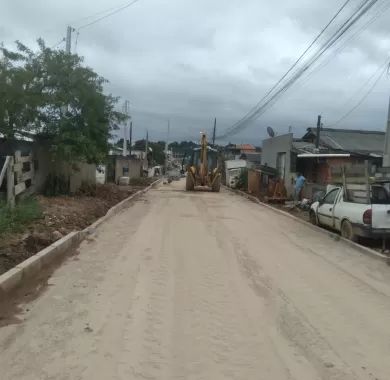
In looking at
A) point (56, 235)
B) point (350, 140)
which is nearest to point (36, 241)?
point (56, 235)

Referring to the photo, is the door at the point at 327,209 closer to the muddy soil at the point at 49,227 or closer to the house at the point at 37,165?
the muddy soil at the point at 49,227

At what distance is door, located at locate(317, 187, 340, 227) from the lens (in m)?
14.9

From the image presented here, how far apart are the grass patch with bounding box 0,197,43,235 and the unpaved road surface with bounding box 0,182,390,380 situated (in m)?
1.46

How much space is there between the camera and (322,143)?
117 feet

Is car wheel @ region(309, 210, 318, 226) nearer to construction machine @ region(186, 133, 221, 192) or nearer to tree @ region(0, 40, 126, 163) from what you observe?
tree @ region(0, 40, 126, 163)

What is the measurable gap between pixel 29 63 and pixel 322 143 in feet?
71.8

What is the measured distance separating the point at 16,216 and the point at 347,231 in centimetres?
787

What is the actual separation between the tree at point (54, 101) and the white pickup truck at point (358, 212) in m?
9.07

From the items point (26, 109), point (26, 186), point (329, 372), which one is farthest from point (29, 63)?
point (329, 372)

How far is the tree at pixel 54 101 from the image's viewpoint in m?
18.0

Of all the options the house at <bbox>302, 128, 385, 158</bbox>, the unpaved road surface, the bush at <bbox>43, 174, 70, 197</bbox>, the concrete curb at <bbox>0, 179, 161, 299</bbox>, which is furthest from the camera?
the house at <bbox>302, 128, 385, 158</bbox>

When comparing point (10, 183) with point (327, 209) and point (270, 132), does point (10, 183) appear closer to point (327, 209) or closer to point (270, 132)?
point (327, 209)

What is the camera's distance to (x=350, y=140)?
119ft

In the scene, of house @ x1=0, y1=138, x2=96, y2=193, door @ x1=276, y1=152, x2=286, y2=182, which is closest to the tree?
house @ x1=0, y1=138, x2=96, y2=193
